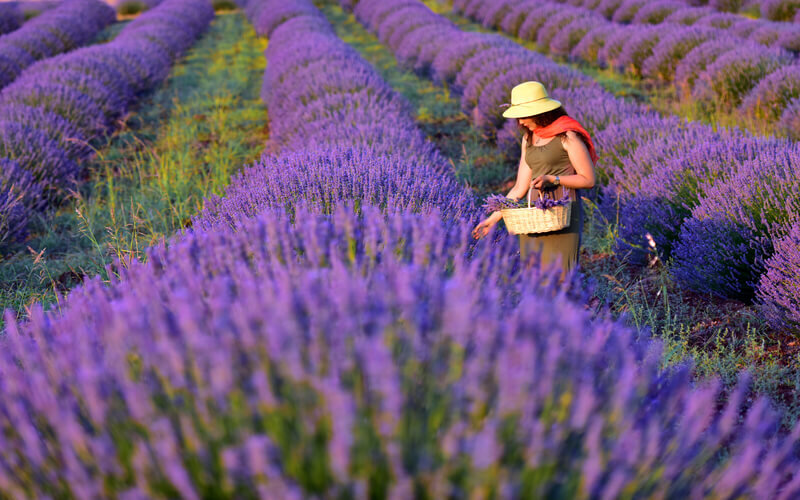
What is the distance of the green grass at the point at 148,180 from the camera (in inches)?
161

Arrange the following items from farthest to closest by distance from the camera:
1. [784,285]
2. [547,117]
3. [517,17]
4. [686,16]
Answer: [517,17]
[686,16]
[547,117]
[784,285]

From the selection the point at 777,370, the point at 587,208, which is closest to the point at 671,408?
the point at 777,370

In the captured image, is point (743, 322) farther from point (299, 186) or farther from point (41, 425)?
point (41, 425)

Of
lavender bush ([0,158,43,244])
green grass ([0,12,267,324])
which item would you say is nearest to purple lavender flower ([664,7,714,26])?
green grass ([0,12,267,324])

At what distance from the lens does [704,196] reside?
3809 millimetres

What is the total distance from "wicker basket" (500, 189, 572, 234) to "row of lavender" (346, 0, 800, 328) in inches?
40.6

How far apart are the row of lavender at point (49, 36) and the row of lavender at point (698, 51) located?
32.1 ft

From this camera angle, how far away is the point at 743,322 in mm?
3340

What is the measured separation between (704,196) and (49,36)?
1330 cm

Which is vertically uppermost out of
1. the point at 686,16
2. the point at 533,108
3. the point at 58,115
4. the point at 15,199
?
the point at 533,108

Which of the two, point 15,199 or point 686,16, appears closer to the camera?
point 15,199

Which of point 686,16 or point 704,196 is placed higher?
point 686,16

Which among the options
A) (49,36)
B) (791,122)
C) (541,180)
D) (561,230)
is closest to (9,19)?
(49,36)

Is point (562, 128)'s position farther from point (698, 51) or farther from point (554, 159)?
point (698, 51)
